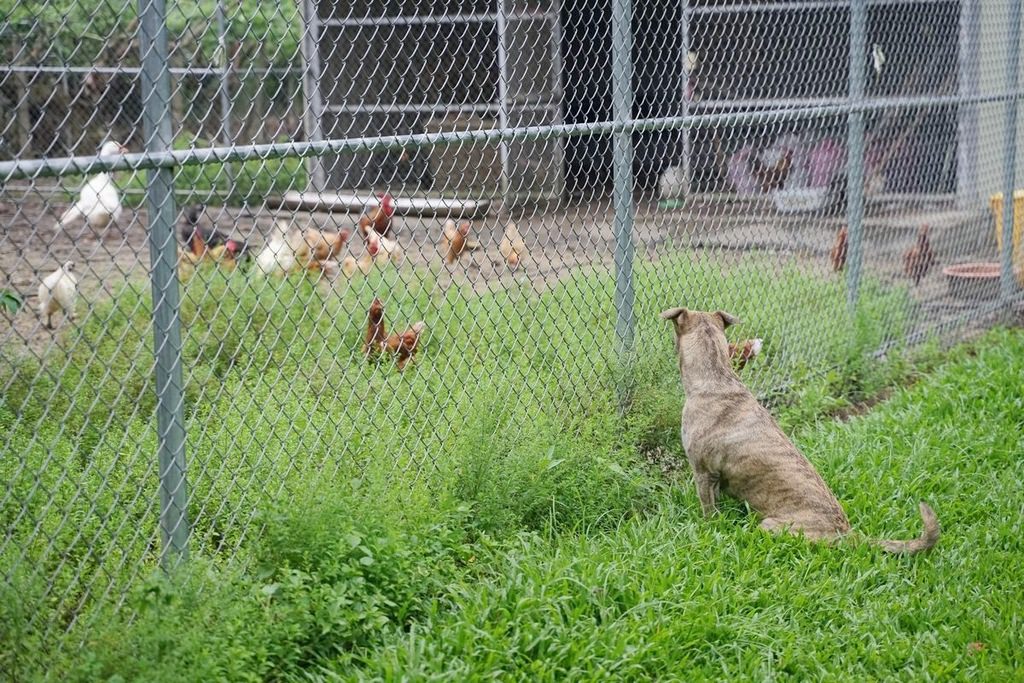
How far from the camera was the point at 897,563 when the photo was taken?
426 centimetres

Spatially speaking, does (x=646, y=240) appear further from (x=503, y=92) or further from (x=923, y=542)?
(x=923, y=542)

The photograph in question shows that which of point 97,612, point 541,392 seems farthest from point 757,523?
point 97,612

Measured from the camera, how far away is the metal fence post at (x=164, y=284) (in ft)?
10.6

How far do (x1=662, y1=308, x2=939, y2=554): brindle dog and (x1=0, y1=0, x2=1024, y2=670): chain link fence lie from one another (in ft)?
1.68

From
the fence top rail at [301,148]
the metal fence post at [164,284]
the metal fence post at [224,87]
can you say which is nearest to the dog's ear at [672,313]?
the fence top rail at [301,148]

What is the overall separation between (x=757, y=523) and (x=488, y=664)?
1.58 m

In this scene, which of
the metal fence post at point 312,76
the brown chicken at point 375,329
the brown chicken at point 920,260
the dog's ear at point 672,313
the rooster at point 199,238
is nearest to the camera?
the metal fence post at point 312,76

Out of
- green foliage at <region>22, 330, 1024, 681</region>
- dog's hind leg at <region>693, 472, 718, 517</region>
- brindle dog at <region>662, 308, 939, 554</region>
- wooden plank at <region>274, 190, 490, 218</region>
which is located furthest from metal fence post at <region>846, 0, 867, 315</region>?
dog's hind leg at <region>693, 472, 718, 517</region>

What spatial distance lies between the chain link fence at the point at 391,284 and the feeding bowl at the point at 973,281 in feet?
0.09

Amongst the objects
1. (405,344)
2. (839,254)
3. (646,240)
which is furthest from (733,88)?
(405,344)

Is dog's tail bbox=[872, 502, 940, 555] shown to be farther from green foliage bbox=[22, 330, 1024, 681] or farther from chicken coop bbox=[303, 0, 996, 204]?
chicken coop bbox=[303, 0, 996, 204]

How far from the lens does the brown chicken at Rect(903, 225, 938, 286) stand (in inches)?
346

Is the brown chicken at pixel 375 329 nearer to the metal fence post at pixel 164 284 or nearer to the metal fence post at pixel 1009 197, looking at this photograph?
the metal fence post at pixel 164 284

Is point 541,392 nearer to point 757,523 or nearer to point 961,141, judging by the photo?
point 757,523
